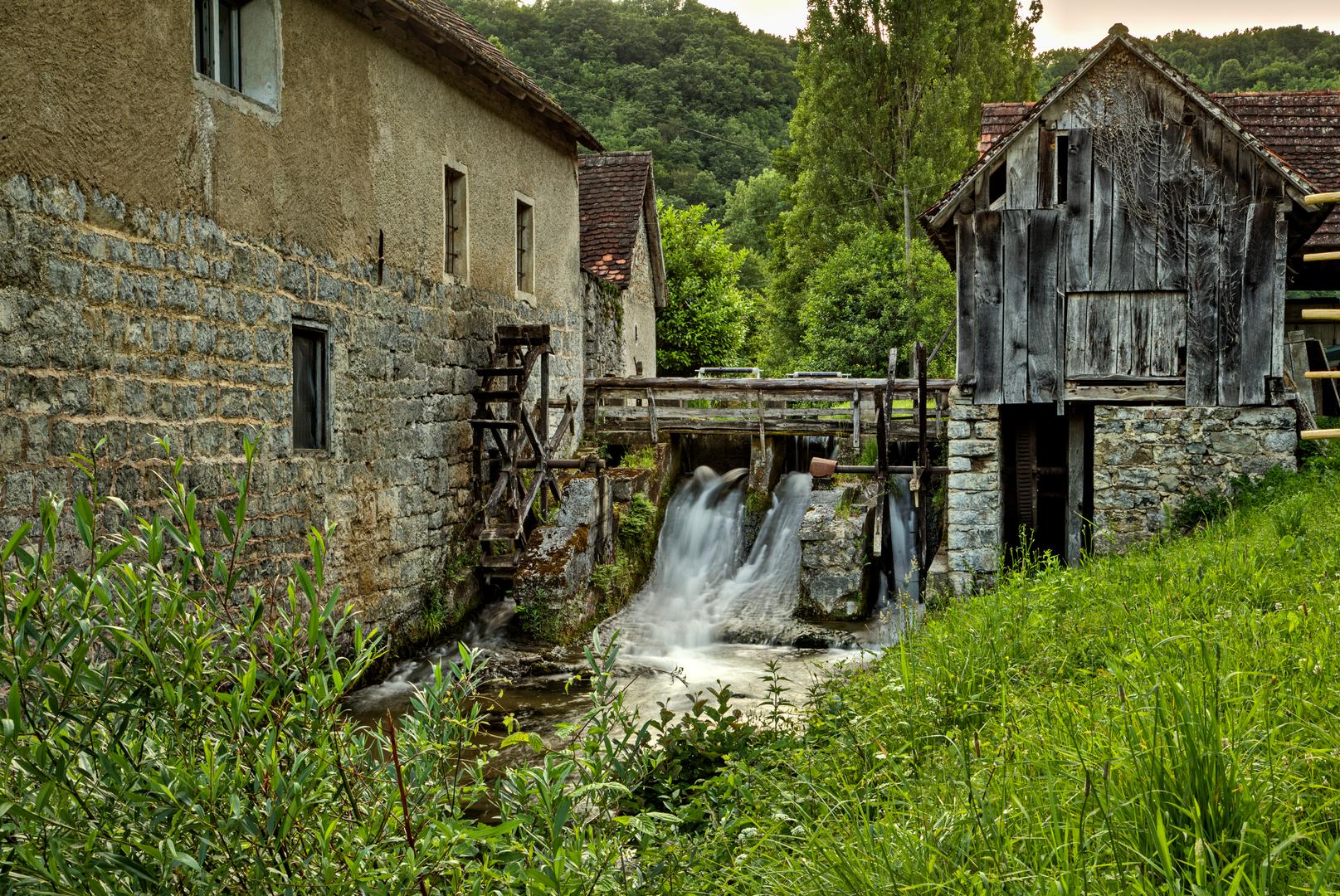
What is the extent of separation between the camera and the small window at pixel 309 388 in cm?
846

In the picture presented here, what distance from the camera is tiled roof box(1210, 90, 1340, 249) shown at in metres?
12.5

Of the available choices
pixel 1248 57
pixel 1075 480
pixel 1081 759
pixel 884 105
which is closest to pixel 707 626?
pixel 1075 480

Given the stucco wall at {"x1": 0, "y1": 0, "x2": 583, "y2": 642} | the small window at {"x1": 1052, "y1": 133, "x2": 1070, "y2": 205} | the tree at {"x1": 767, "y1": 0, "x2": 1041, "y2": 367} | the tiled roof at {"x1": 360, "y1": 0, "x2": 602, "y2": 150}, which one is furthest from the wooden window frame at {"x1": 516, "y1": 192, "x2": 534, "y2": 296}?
the tree at {"x1": 767, "y1": 0, "x2": 1041, "y2": 367}

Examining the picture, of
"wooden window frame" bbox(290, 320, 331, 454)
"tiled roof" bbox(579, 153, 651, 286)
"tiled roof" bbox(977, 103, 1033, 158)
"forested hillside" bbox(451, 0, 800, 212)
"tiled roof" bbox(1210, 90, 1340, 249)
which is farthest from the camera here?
"forested hillside" bbox(451, 0, 800, 212)

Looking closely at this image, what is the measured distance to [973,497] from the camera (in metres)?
10.6

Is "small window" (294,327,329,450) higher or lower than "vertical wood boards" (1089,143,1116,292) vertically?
lower

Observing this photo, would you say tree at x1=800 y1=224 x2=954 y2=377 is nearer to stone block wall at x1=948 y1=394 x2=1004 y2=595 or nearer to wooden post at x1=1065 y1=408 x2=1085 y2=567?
wooden post at x1=1065 y1=408 x2=1085 y2=567

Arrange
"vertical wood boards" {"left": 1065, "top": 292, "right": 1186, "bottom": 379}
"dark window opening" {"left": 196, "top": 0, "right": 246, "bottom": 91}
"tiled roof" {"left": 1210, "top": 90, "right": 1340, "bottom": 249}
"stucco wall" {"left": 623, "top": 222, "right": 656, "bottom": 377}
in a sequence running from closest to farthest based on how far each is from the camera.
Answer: "dark window opening" {"left": 196, "top": 0, "right": 246, "bottom": 91}
"vertical wood boards" {"left": 1065, "top": 292, "right": 1186, "bottom": 379}
"tiled roof" {"left": 1210, "top": 90, "right": 1340, "bottom": 249}
"stucco wall" {"left": 623, "top": 222, "right": 656, "bottom": 377}

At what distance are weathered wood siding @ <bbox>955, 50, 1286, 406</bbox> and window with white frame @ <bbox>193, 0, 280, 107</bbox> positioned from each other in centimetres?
674

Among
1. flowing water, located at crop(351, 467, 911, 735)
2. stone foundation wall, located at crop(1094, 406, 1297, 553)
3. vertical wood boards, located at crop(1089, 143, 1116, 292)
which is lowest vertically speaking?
flowing water, located at crop(351, 467, 911, 735)

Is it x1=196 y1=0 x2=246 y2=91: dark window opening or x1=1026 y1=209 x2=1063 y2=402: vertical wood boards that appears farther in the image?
x1=1026 y1=209 x2=1063 y2=402: vertical wood boards

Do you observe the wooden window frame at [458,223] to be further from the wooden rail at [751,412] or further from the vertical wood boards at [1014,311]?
the vertical wood boards at [1014,311]

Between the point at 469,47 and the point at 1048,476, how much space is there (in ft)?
28.2

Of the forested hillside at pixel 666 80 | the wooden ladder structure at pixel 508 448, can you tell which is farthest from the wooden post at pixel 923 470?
the forested hillside at pixel 666 80
